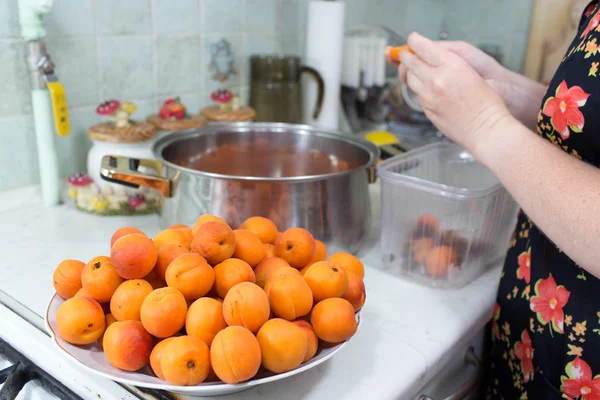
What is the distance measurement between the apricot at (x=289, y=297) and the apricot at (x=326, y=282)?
1cm

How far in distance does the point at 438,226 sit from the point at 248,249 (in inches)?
12.7

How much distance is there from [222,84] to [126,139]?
1.27 feet

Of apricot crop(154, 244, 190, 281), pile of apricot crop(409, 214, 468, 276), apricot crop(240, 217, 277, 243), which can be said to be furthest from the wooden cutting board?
apricot crop(154, 244, 190, 281)

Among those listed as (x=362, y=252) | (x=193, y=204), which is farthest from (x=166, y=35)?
(x=362, y=252)

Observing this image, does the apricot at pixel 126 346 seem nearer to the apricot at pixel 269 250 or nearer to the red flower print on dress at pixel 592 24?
the apricot at pixel 269 250

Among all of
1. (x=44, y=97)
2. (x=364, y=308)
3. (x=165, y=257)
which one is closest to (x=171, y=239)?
(x=165, y=257)

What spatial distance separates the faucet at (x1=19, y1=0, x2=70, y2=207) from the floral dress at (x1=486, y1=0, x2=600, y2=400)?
0.71 metres

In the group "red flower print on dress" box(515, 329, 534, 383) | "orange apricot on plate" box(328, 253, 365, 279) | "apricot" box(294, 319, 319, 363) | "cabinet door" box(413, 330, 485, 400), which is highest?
"orange apricot on plate" box(328, 253, 365, 279)

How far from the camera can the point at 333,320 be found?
1.58 feet

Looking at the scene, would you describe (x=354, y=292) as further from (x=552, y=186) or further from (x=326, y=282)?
(x=552, y=186)

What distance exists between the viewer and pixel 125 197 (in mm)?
936

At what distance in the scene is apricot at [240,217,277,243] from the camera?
0.60 m

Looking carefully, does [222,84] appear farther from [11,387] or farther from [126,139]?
[11,387]

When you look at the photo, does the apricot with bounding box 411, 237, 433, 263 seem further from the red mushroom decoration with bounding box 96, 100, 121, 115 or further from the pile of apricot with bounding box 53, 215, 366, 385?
the red mushroom decoration with bounding box 96, 100, 121, 115
